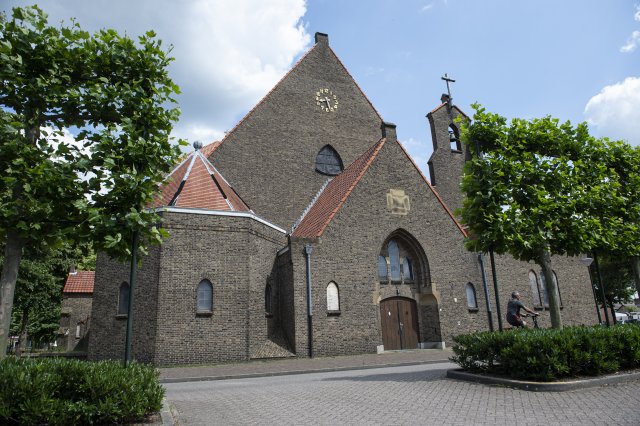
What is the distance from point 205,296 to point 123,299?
3.73 m

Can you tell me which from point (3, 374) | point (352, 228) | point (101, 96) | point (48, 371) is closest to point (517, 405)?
point (48, 371)

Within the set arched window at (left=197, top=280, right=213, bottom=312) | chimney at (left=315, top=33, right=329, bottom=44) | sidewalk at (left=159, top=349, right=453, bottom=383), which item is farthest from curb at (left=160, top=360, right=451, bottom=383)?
chimney at (left=315, top=33, right=329, bottom=44)

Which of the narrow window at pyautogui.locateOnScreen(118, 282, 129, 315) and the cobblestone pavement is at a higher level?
the narrow window at pyautogui.locateOnScreen(118, 282, 129, 315)

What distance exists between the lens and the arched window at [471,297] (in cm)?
2267

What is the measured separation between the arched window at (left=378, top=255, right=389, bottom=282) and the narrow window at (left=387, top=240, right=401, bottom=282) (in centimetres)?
35

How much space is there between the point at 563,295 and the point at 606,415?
22356 millimetres

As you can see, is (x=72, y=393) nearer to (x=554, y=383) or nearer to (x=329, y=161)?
(x=554, y=383)

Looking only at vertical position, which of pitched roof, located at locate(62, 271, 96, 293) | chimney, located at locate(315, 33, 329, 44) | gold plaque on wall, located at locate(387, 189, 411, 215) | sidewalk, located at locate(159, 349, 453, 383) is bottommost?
sidewalk, located at locate(159, 349, 453, 383)

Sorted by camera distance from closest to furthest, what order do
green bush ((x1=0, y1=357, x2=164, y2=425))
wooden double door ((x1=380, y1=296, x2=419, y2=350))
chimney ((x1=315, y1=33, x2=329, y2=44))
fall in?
green bush ((x1=0, y1=357, x2=164, y2=425)) → wooden double door ((x1=380, y1=296, x2=419, y2=350)) → chimney ((x1=315, y1=33, x2=329, y2=44))

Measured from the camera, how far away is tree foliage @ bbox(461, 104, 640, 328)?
12.4 meters

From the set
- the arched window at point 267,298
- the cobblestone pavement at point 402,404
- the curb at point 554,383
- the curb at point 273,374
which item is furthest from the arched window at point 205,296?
the curb at point 554,383

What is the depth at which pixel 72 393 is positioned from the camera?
21.9 feet

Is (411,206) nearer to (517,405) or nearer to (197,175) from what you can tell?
(197,175)

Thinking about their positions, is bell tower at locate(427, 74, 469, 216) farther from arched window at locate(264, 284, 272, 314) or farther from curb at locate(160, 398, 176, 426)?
curb at locate(160, 398, 176, 426)
